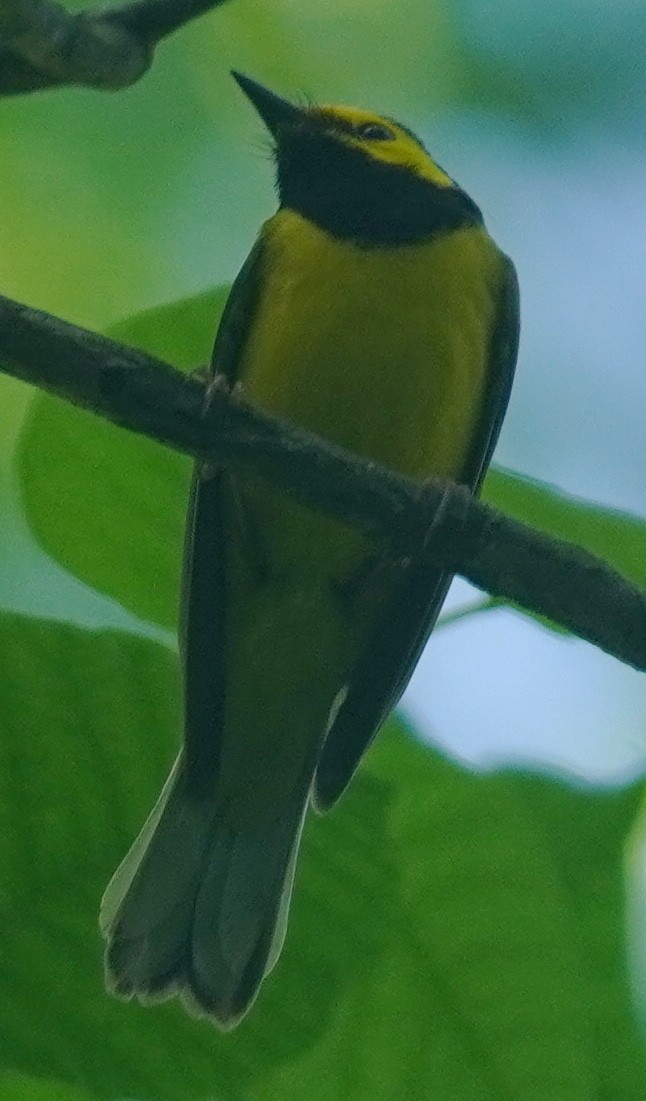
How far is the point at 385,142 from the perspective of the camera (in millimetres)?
2701

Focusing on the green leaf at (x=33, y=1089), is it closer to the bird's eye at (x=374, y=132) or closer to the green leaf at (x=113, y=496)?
the green leaf at (x=113, y=496)

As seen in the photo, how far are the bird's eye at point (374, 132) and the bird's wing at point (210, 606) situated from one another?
1.11 feet

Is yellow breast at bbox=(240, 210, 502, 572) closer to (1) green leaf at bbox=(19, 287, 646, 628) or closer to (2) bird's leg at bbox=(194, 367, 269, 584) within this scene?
(2) bird's leg at bbox=(194, 367, 269, 584)

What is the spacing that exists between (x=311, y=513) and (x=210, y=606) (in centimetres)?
25

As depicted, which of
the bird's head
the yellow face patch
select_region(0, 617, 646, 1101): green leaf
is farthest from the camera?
the yellow face patch

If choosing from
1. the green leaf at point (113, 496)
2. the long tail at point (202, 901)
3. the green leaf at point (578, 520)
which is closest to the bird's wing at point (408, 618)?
the long tail at point (202, 901)

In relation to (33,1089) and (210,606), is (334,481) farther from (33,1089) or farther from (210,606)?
(210,606)

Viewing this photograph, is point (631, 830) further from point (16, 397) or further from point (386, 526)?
point (16, 397)

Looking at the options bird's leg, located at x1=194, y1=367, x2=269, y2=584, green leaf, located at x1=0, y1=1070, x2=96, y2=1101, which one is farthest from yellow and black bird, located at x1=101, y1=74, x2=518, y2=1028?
green leaf, located at x1=0, y1=1070, x2=96, y2=1101

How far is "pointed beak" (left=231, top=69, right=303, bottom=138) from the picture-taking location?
7.66 feet

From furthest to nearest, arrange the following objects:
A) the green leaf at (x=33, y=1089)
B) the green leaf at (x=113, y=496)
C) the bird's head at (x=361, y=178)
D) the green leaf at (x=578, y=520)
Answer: the bird's head at (x=361, y=178), the green leaf at (x=578, y=520), the green leaf at (x=113, y=496), the green leaf at (x=33, y=1089)

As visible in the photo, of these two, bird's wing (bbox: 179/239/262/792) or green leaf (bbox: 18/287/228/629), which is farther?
bird's wing (bbox: 179/239/262/792)

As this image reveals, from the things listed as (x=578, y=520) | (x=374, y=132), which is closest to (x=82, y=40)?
(x=578, y=520)

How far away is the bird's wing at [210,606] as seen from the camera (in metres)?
2.38
